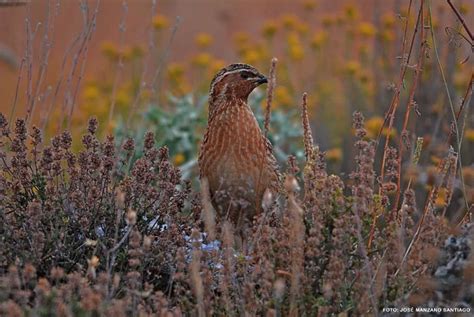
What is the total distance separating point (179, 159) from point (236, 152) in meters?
1.87

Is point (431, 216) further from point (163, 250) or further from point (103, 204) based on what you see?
point (103, 204)

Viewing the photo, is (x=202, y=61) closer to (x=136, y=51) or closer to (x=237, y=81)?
(x=136, y=51)

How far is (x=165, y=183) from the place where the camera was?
4.16m

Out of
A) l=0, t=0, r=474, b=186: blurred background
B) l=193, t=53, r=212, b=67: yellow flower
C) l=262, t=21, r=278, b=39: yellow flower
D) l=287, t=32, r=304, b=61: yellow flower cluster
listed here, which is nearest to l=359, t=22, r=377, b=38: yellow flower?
l=0, t=0, r=474, b=186: blurred background

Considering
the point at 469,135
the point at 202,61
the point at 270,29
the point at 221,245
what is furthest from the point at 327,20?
the point at 221,245

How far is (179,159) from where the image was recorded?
6926 millimetres

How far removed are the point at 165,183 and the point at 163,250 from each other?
0.32 metres

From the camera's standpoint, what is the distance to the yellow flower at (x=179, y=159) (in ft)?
22.8

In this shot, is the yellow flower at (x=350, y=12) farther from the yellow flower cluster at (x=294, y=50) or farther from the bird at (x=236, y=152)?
the bird at (x=236, y=152)

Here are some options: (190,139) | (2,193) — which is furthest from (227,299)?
(190,139)

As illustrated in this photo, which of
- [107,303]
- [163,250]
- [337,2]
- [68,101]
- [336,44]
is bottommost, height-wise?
[107,303]

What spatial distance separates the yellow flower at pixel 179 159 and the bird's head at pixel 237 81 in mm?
1683

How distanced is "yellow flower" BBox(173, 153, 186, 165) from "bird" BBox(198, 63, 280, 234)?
164 cm

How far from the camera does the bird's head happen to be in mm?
5238
